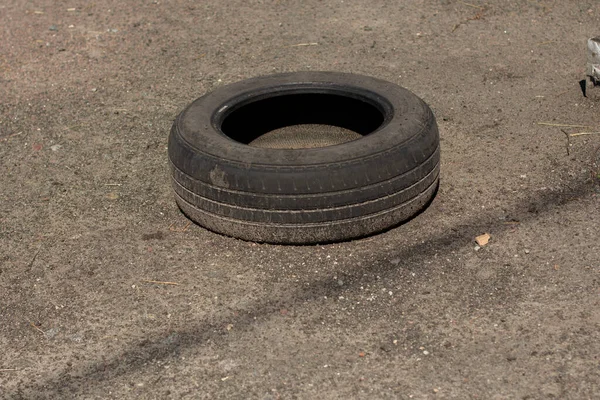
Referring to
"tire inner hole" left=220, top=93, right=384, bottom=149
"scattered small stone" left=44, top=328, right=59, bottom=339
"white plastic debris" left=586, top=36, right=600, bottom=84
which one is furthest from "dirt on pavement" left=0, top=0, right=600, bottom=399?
"tire inner hole" left=220, top=93, right=384, bottom=149

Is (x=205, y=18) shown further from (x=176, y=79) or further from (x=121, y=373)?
(x=121, y=373)

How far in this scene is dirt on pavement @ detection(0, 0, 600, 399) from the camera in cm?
356

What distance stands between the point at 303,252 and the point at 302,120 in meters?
1.35

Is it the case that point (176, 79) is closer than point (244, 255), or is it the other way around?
point (244, 255)

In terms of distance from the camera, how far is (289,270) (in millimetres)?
4258

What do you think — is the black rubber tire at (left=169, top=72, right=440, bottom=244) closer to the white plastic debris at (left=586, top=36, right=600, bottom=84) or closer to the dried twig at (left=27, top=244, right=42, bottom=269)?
the dried twig at (left=27, top=244, right=42, bottom=269)

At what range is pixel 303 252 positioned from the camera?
4387 millimetres

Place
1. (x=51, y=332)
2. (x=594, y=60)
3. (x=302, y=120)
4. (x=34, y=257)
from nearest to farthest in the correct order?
(x=51, y=332), (x=34, y=257), (x=302, y=120), (x=594, y=60)

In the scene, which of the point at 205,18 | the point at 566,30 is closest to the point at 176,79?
the point at 205,18

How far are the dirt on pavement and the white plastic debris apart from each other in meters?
0.13

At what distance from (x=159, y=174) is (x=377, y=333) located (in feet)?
7.35

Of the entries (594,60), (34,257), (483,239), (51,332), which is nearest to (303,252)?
(483,239)

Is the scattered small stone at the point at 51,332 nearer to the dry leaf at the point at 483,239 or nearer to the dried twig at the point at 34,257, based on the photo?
the dried twig at the point at 34,257

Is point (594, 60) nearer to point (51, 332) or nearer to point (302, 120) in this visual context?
point (302, 120)
